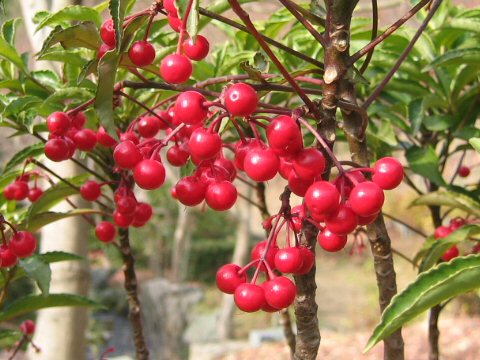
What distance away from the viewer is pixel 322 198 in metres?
0.70

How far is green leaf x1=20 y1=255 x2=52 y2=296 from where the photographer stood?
1.19 metres

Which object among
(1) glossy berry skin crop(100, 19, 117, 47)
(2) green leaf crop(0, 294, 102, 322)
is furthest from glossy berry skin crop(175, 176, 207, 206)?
(2) green leaf crop(0, 294, 102, 322)

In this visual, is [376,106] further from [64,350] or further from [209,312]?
[209,312]

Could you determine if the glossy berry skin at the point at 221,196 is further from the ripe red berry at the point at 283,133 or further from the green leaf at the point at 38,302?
the green leaf at the point at 38,302

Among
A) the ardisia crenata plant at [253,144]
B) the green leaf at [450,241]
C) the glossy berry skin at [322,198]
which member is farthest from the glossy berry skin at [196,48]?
the green leaf at [450,241]

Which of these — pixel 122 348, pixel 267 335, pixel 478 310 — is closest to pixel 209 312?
pixel 122 348

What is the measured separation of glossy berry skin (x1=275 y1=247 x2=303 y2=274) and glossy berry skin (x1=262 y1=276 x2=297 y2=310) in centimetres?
2

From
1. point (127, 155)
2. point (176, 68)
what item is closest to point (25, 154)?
point (127, 155)

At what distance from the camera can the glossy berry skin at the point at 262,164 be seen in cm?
72

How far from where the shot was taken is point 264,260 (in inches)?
31.9

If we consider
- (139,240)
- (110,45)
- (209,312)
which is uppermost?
(139,240)

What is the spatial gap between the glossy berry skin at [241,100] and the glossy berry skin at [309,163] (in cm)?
8

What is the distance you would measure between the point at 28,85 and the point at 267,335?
493cm

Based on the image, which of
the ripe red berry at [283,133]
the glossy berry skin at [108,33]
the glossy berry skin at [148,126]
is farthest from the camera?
the glossy berry skin at [148,126]
